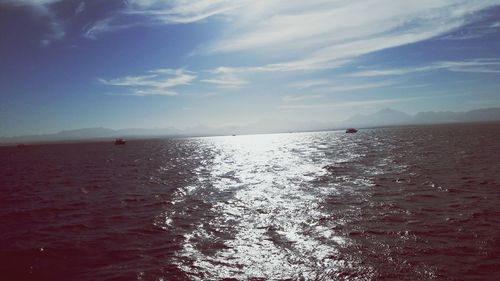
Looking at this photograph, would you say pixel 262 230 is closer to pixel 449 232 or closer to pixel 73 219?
pixel 449 232

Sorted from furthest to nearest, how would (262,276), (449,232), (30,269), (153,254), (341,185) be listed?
(341,185) → (449,232) → (153,254) → (30,269) → (262,276)

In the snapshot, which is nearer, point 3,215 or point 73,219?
point 73,219

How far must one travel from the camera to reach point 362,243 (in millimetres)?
14039

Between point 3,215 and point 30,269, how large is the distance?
1257cm

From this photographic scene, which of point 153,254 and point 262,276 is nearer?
point 262,276

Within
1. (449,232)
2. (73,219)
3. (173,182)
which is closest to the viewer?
(449,232)

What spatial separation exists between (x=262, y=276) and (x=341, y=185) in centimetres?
1823

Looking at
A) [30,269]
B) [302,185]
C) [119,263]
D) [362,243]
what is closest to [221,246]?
[119,263]

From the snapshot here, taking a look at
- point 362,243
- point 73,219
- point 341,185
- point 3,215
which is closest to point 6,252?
point 73,219

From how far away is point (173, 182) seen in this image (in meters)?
34.8

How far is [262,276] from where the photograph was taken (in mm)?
11281

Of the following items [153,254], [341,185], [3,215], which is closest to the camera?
[153,254]

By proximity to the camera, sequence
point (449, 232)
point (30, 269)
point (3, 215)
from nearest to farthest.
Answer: point (30, 269)
point (449, 232)
point (3, 215)

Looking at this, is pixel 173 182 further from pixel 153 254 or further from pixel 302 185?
pixel 153 254
